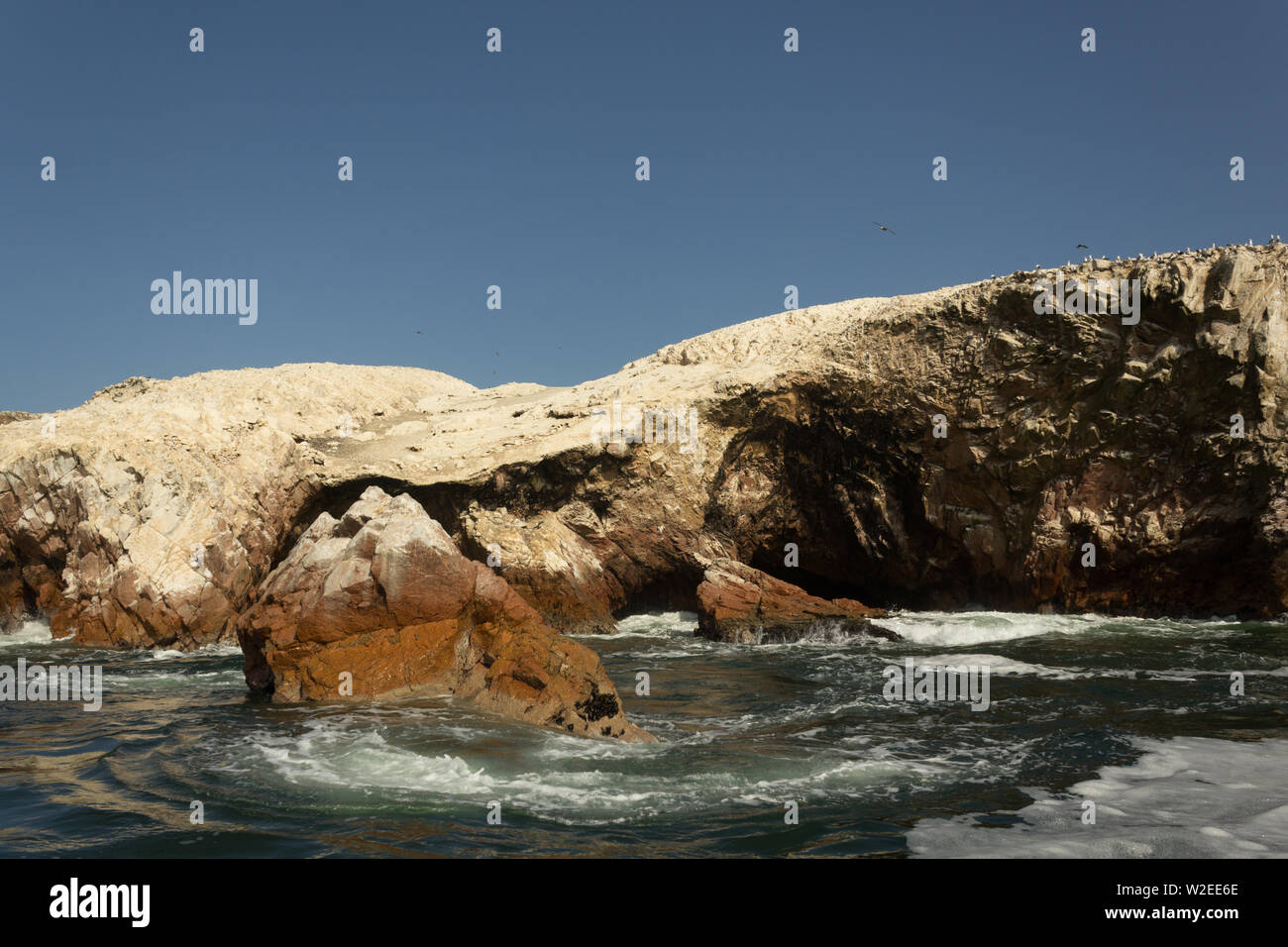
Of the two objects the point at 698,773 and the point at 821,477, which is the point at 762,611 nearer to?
the point at 821,477

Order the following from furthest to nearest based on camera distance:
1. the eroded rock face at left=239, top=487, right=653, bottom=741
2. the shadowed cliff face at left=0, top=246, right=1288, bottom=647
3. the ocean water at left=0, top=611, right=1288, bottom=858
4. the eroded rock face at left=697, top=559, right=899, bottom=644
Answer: the shadowed cliff face at left=0, top=246, right=1288, bottom=647, the eroded rock face at left=697, top=559, right=899, bottom=644, the eroded rock face at left=239, top=487, right=653, bottom=741, the ocean water at left=0, top=611, right=1288, bottom=858

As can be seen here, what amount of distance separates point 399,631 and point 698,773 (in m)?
4.75

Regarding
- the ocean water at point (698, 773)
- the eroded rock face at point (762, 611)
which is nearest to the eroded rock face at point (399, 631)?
the ocean water at point (698, 773)

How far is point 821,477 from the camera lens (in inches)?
944

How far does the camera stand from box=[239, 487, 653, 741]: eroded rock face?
1102cm

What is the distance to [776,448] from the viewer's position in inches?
951

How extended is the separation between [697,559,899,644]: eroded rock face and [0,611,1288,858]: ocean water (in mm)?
4884

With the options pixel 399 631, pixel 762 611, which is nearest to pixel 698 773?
pixel 399 631

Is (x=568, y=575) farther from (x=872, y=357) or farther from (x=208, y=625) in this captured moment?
(x=872, y=357)

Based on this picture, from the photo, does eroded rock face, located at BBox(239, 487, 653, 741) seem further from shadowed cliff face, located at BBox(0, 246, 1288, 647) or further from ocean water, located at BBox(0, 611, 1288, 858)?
shadowed cliff face, located at BBox(0, 246, 1288, 647)

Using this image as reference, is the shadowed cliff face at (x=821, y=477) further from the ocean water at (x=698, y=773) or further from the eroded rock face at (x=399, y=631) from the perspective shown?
the eroded rock face at (x=399, y=631)

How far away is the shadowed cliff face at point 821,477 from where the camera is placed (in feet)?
64.9

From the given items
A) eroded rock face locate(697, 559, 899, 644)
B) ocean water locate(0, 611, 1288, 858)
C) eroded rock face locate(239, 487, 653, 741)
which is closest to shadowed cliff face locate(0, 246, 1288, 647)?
eroded rock face locate(697, 559, 899, 644)

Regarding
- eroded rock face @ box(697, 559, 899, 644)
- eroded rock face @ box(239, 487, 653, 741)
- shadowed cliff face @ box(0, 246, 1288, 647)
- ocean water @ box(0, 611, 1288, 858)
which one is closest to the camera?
ocean water @ box(0, 611, 1288, 858)
